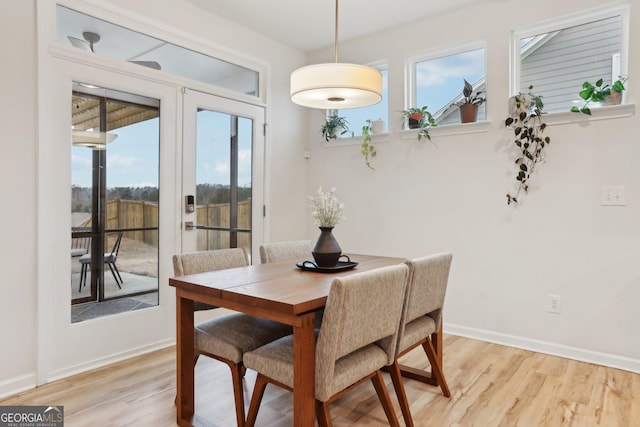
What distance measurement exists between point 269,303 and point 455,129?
2.51 m

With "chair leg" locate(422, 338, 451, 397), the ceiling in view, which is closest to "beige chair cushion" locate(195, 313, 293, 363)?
"chair leg" locate(422, 338, 451, 397)

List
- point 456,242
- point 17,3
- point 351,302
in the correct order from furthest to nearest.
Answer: point 456,242, point 17,3, point 351,302

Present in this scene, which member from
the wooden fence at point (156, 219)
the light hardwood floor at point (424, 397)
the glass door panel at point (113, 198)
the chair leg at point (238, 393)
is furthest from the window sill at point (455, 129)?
the chair leg at point (238, 393)

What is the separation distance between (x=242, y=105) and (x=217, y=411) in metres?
2.58

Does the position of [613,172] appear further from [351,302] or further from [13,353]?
[13,353]

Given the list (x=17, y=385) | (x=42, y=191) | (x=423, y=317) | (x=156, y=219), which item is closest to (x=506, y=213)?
(x=423, y=317)

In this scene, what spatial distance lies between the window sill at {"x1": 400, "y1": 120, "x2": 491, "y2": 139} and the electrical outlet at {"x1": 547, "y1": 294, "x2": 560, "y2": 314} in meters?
1.38

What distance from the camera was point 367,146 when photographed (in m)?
4.02

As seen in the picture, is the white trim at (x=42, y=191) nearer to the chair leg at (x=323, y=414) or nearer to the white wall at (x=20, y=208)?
the white wall at (x=20, y=208)

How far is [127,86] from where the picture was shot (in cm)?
296

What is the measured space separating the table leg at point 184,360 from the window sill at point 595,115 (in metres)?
2.80

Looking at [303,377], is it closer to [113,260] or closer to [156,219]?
[113,260]

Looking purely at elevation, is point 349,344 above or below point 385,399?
above

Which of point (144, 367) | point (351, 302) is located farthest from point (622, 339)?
point (144, 367)
